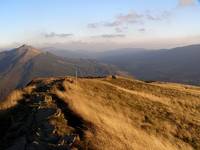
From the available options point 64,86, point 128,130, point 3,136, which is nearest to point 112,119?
point 128,130

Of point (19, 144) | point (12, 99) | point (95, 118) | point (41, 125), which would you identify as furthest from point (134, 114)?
point (19, 144)

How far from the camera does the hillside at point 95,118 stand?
38.7 m

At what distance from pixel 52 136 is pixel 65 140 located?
64.7 inches

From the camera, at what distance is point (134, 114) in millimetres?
49750

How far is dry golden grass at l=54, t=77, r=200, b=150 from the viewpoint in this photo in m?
41.5

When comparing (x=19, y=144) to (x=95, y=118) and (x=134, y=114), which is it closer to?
(x=95, y=118)

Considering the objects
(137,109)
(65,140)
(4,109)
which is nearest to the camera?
(65,140)

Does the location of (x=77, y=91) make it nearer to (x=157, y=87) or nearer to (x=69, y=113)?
(x=69, y=113)

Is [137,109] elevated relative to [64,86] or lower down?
lower down

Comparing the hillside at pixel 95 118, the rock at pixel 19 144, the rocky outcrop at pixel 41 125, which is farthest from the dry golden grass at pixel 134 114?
the rock at pixel 19 144

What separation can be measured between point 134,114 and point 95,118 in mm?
8451

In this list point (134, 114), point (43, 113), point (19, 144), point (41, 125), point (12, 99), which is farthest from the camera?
point (12, 99)

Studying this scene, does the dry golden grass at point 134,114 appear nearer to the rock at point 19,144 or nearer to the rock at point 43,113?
the rock at point 43,113

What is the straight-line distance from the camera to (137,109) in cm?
5159
